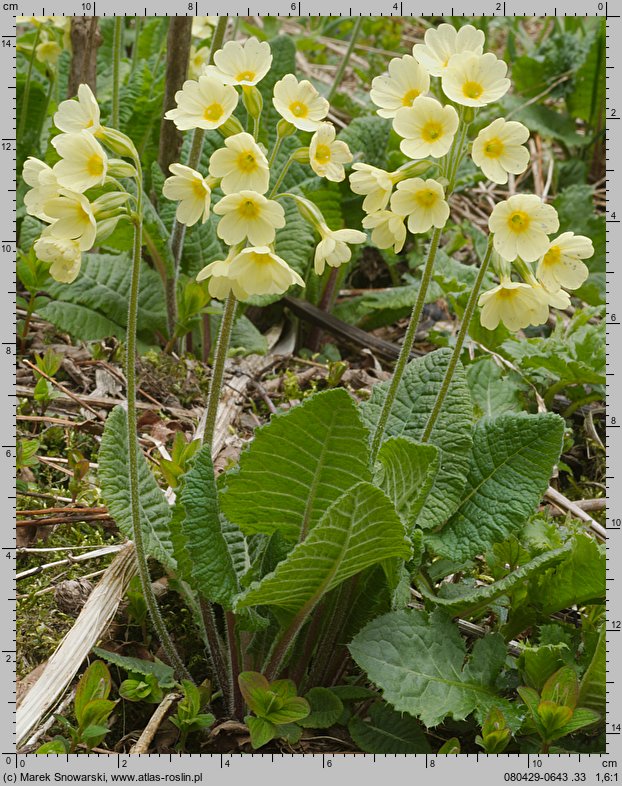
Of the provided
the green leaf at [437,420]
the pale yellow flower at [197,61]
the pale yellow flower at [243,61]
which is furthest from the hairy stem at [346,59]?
the pale yellow flower at [243,61]

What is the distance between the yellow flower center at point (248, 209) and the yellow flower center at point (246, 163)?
0.06m

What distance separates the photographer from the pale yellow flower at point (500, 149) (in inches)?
69.7

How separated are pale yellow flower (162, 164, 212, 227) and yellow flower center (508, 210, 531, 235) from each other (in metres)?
0.57

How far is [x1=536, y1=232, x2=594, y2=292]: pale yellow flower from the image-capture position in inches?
74.6

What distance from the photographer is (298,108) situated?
72.3 inches

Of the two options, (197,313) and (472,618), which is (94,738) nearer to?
(472,618)

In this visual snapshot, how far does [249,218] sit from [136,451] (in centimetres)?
55

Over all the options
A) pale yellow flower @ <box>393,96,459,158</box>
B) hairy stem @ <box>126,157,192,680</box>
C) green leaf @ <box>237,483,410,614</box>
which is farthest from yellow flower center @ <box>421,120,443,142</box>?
green leaf @ <box>237,483,410,614</box>

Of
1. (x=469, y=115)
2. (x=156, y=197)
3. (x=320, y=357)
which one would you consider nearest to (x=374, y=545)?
(x=469, y=115)

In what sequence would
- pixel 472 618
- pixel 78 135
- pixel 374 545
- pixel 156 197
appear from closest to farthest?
pixel 78 135, pixel 374 545, pixel 472 618, pixel 156 197

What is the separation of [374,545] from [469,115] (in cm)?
84

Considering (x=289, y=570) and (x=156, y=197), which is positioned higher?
(x=156, y=197)

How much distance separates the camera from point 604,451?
3279 millimetres

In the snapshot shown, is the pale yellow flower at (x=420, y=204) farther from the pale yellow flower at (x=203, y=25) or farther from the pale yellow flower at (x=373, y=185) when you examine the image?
the pale yellow flower at (x=203, y=25)
